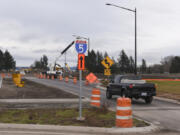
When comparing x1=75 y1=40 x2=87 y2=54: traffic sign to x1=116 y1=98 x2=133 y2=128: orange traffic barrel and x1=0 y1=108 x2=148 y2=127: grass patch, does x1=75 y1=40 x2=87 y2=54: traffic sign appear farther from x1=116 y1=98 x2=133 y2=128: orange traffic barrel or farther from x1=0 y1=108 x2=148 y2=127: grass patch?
x1=0 y1=108 x2=148 y2=127: grass patch

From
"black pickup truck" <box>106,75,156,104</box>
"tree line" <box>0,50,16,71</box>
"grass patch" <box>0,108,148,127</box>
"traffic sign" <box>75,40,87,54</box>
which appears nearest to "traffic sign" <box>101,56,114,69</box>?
"black pickup truck" <box>106,75,156,104</box>

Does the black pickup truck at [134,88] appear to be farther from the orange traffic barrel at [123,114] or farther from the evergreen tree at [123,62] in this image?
the evergreen tree at [123,62]

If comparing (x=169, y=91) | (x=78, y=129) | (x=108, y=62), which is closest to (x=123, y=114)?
(x=78, y=129)

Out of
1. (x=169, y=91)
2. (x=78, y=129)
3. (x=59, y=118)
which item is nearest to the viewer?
(x=78, y=129)

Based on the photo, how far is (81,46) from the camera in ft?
30.5

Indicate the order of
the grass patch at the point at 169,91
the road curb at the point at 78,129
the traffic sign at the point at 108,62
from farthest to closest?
the traffic sign at the point at 108,62, the grass patch at the point at 169,91, the road curb at the point at 78,129

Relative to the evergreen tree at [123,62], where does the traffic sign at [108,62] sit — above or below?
below

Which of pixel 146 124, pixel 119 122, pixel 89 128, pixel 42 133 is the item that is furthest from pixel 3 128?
pixel 146 124

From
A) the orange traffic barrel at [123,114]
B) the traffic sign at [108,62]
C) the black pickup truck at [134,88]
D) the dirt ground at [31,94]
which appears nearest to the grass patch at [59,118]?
the orange traffic barrel at [123,114]

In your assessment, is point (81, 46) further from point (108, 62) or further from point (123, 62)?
point (123, 62)

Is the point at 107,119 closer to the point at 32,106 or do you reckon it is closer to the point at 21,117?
the point at 21,117

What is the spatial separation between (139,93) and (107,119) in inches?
248

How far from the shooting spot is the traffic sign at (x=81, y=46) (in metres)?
9.24

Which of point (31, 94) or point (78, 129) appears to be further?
point (31, 94)
